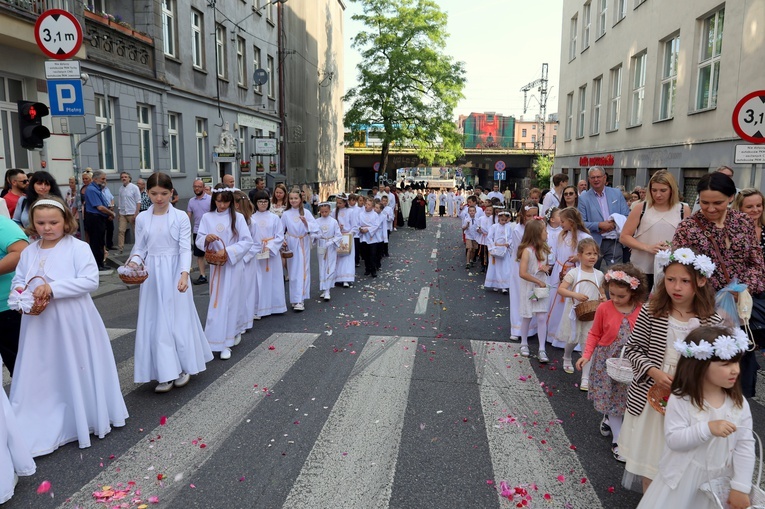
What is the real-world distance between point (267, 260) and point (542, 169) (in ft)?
175

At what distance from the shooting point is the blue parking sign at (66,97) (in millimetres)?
9500

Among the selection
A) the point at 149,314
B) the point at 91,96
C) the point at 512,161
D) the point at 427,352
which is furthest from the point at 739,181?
the point at 512,161

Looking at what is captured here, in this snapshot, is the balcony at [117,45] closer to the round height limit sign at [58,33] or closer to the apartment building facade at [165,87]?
the apartment building facade at [165,87]

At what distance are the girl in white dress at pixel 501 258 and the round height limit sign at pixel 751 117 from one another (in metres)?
4.26

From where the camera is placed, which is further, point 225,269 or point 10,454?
point 225,269

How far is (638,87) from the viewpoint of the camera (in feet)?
68.1

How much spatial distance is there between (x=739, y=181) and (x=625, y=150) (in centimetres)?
842

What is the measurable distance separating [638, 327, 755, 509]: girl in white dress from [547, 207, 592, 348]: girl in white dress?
3649 millimetres

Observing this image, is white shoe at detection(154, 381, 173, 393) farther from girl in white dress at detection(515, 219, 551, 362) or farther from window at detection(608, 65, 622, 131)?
window at detection(608, 65, 622, 131)

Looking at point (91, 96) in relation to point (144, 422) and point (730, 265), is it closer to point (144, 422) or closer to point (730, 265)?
point (144, 422)

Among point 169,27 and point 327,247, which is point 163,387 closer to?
point 327,247

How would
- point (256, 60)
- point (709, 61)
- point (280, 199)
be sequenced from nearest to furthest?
point (280, 199) < point (709, 61) < point (256, 60)

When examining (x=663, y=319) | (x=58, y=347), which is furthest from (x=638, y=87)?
(x=58, y=347)

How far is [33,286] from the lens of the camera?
4109 millimetres
